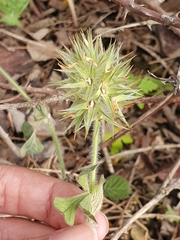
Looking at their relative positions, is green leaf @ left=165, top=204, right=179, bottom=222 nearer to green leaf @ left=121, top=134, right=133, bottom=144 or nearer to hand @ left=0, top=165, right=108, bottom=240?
green leaf @ left=121, top=134, right=133, bottom=144

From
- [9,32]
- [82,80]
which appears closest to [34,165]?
[9,32]

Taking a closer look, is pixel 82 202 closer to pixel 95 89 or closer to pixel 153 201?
pixel 95 89

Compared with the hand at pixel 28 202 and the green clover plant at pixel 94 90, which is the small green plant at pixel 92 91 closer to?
the green clover plant at pixel 94 90

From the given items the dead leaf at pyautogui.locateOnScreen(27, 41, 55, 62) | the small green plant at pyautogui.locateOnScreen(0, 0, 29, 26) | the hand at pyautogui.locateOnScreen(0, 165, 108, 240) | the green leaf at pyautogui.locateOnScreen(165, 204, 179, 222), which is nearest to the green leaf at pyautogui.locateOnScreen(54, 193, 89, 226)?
the hand at pyautogui.locateOnScreen(0, 165, 108, 240)

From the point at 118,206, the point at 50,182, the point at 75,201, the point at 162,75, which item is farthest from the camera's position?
the point at 162,75

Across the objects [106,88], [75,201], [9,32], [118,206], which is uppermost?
[106,88]

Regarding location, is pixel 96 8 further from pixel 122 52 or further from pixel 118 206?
pixel 118 206
